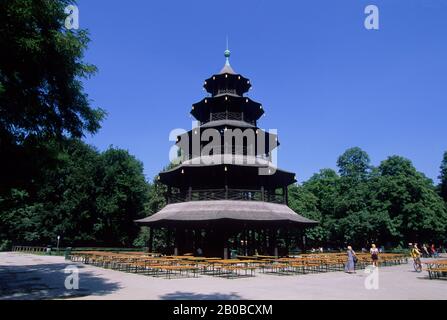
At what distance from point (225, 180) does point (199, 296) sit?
50.6ft

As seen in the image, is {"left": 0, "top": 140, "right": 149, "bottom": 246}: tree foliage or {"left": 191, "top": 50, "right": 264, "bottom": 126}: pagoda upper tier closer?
{"left": 191, "top": 50, "right": 264, "bottom": 126}: pagoda upper tier

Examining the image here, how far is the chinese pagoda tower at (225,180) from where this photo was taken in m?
26.0

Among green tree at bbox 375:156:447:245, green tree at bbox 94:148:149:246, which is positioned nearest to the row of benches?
green tree at bbox 375:156:447:245

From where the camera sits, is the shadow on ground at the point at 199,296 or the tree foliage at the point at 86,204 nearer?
the shadow on ground at the point at 199,296

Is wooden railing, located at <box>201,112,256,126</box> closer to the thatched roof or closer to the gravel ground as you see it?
the thatched roof

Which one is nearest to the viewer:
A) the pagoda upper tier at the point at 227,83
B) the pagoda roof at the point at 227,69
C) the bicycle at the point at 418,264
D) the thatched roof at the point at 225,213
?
the bicycle at the point at 418,264

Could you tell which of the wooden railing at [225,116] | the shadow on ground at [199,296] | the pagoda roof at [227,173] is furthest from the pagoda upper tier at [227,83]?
the shadow on ground at [199,296]

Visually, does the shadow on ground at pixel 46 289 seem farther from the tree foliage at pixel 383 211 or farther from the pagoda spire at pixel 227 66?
the tree foliage at pixel 383 211

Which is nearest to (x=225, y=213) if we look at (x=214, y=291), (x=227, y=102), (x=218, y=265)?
(x=218, y=265)

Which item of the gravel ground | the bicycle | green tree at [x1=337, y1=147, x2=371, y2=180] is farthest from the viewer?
green tree at [x1=337, y1=147, x2=371, y2=180]

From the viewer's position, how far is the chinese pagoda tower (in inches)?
1022

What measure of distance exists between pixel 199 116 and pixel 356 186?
35.0 m
